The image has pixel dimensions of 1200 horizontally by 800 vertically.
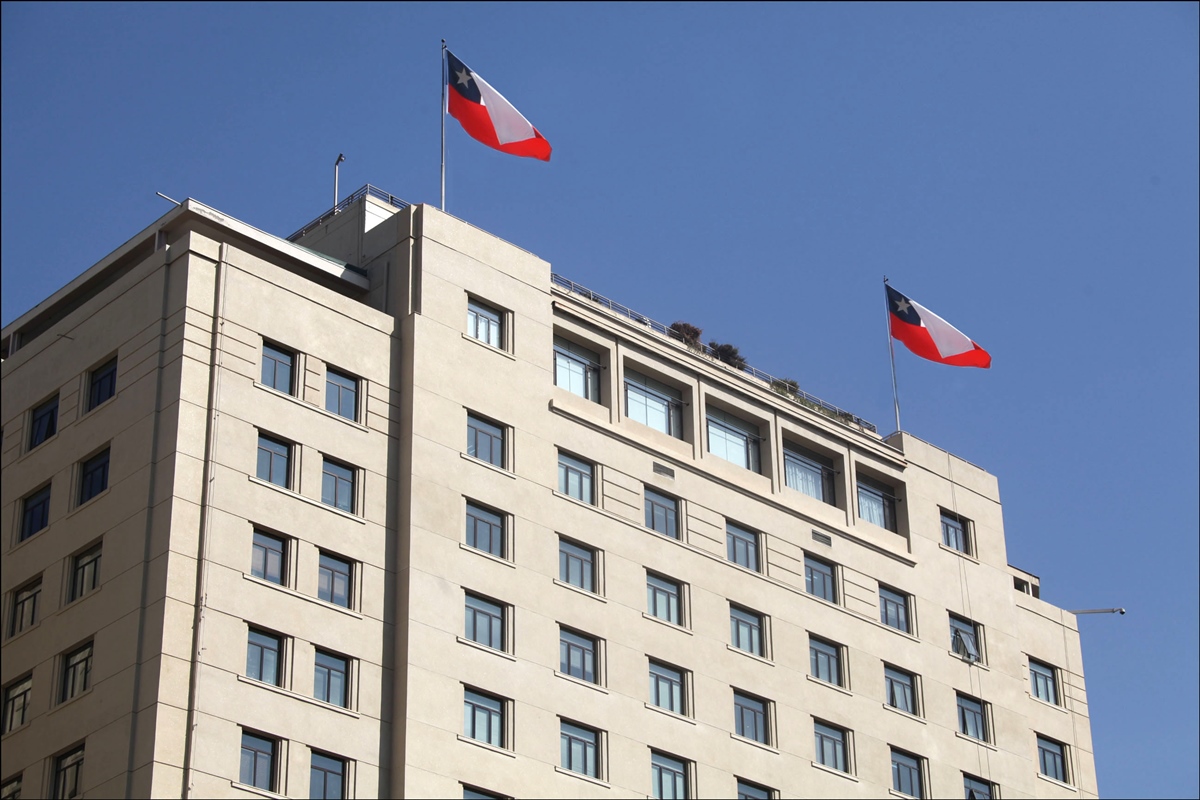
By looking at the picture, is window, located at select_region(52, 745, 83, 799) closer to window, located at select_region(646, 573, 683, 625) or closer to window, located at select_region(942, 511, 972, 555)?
window, located at select_region(646, 573, 683, 625)

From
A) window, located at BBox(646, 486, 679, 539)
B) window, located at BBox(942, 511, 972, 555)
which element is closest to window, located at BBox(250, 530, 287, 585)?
window, located at BBox(646, 486, 679, 539)

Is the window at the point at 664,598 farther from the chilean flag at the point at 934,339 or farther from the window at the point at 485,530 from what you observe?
the chilean flag at the point at 934,339

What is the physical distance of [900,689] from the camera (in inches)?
2933

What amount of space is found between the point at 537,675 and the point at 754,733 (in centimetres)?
971

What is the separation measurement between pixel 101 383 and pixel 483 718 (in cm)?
1569

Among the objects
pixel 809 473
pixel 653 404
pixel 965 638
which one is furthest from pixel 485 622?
pixel 965 638

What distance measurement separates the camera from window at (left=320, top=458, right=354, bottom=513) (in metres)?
61.0

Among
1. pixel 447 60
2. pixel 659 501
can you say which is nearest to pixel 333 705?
pixel 659 501

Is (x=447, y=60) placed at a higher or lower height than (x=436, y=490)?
higher

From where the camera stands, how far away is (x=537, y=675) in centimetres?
6275

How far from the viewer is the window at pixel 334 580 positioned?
59.6 m

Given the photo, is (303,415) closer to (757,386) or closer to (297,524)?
(297,524)

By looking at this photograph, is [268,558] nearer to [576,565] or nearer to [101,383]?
[101,383]

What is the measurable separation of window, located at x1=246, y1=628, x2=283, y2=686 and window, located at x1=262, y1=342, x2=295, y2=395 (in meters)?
8.04
